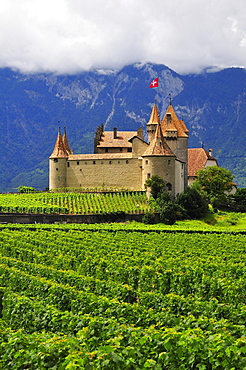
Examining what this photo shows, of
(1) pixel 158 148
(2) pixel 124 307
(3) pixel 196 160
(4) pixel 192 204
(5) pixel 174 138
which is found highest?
(5) pixel 174 138

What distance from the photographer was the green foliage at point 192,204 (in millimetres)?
71125

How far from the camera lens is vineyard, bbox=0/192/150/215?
217 ft

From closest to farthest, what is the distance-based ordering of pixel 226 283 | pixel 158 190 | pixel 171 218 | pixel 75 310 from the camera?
1. pixel 75 310
2. pixel 226 283
3. pixel 171 218
4. pixel 158 190

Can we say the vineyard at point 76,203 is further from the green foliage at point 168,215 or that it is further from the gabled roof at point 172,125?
the gabled roof at point 172,125

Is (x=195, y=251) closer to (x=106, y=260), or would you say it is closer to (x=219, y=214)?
(x=106, y=260)

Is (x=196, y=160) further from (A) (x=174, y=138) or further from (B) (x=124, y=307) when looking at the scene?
(B) (x=124, y=307)

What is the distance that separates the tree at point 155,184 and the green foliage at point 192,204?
2717 mm

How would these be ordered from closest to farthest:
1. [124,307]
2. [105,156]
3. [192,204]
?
[124,307], [192,204], [105,156]

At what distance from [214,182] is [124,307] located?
66741 millimetres

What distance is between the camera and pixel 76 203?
71625 mm

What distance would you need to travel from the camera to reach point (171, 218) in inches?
2650

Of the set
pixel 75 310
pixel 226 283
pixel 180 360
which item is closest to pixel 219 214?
pixel 226 283

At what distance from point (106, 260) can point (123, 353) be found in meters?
17.6

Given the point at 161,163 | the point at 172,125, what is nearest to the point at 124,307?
the point at 161,163
